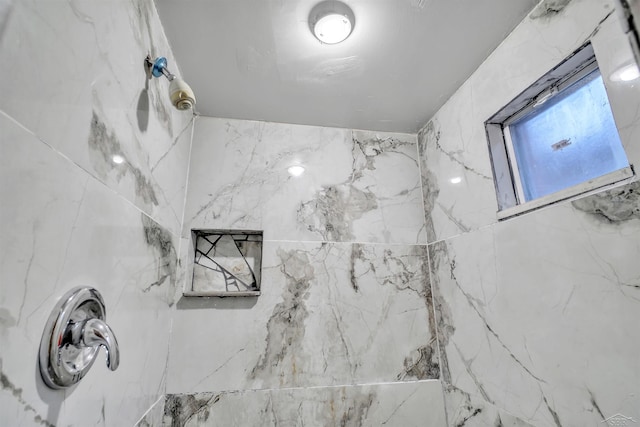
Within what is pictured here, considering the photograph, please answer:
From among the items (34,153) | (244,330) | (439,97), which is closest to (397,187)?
(439,97)

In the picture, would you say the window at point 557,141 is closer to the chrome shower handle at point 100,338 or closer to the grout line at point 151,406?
the chrome shower handle at point 100,338

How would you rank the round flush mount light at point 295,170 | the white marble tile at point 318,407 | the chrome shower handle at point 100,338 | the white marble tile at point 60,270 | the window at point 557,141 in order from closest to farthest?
the white marble tile at point 60,270 < the chrome shower handle at point 100,338 < the window at point 557,141 < the white marble tile at point 318,407 < the round flush mount light at point 295,170

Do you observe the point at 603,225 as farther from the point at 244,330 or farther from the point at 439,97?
the point at 244,330

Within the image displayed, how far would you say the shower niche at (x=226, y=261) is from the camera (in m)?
1.24

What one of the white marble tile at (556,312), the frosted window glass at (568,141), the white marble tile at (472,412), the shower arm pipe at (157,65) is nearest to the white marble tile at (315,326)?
the white marble tile at (472,412)

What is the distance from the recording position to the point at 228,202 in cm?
131

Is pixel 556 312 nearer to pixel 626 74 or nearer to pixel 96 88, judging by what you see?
pixel 626 74

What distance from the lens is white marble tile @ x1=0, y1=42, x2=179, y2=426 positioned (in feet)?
1.31

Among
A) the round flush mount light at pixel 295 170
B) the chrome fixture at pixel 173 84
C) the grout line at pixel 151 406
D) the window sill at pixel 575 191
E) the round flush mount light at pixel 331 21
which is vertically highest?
the round flush mount light at pixel 331 21

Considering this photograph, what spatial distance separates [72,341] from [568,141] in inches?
51.9

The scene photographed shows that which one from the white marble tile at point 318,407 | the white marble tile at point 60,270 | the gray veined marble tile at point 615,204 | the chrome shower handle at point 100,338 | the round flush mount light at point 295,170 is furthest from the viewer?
the round flush mount light at point 295,170

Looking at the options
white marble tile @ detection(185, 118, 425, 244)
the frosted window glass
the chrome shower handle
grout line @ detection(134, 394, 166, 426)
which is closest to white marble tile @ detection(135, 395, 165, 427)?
grout line @ detection(134, 394, 166, 426)

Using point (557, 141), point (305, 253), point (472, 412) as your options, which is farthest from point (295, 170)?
point (472, 412)

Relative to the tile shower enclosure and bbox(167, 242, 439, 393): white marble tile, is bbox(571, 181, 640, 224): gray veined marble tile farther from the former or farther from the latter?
bbox(167, 242, 439, 393): white marble tile
